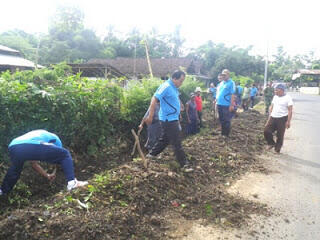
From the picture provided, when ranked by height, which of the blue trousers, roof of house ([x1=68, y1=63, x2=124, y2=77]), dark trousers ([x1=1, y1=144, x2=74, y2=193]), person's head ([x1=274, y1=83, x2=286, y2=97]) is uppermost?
roof of house ([x1=68, y1=63, x2=124, y2=77])

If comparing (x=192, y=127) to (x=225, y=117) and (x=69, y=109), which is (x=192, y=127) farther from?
(x=69, y=109)

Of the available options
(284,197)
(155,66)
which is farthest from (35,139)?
(155,66)

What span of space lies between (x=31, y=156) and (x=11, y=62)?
20.6 m

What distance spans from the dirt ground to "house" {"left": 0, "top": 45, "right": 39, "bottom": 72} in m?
17.4

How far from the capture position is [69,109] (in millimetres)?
5266

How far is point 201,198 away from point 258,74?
43.5 meters

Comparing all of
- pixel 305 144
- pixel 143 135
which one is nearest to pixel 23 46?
pixel 143 135

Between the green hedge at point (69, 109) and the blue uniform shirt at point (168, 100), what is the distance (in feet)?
4.96

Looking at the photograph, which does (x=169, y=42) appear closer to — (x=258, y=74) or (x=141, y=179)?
(x=258, y=74)

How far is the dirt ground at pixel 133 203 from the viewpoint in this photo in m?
3.10

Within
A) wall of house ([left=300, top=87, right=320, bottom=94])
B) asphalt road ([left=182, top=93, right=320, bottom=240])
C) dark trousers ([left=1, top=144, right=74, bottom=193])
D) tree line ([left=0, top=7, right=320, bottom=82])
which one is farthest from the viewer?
wall of house ([left=300, top=87, right=320, bottom=94])

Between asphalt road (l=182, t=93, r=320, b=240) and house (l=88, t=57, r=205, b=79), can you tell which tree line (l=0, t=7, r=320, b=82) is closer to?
house (l=88, t=57, r=205, b=79)

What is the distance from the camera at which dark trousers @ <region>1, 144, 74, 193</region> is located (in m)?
3.69

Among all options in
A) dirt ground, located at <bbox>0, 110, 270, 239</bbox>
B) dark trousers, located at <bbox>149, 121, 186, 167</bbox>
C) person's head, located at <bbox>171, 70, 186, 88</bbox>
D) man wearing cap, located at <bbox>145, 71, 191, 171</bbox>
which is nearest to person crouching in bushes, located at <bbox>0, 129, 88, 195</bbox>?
dirt ground, located at <bbox>0, 110, 270, 239</bbox>
